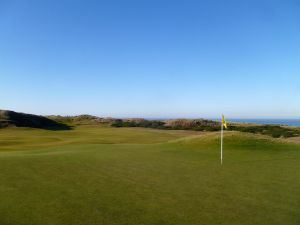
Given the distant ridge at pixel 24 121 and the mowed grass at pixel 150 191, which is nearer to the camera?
the mowed grass at pixel 150 191

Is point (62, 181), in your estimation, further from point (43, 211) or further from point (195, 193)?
point (195, 193)

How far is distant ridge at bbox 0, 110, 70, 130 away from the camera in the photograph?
53.0m

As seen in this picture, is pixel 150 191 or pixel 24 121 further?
pixel 24 121

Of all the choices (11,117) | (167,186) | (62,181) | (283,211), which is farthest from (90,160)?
(11,117)

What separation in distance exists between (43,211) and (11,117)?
54.9 m

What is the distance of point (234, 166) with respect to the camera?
37.5ft

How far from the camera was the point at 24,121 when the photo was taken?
189 ft

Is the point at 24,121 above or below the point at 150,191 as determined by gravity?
above

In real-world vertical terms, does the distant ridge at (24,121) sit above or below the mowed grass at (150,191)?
above

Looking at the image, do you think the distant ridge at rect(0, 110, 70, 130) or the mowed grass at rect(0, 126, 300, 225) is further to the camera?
the distant ridge at rect(0, 110, 70, 130)

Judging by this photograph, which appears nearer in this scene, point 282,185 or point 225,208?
point 225,208

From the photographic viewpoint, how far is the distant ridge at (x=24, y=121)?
53000 mm

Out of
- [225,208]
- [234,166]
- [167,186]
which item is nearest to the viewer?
[225,208]

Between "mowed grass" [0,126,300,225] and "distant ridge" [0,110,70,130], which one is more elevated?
"distant ridge" [0,110,70,130]
